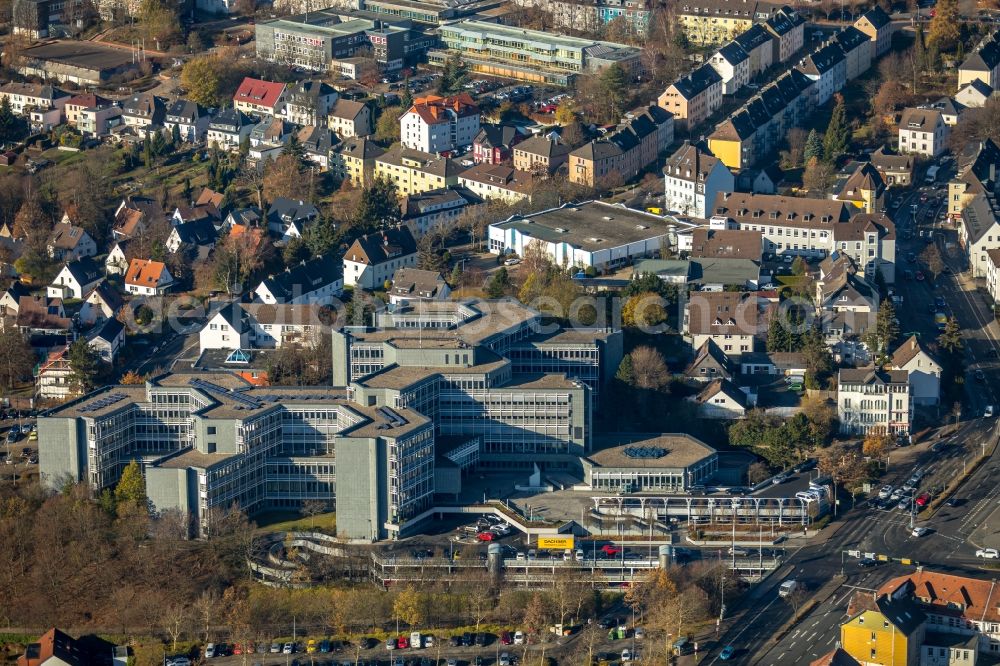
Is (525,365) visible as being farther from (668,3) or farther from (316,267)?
(668,3)

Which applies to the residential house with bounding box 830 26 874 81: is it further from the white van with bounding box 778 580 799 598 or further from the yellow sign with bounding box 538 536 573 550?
the white van with bounding box 778 580 799 598

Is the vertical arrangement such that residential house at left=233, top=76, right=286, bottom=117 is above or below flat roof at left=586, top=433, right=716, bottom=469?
above

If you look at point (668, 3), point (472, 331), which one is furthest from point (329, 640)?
point (668, 3)

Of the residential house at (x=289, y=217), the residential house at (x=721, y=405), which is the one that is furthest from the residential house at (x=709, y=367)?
the residential house at (x=289, y=217)

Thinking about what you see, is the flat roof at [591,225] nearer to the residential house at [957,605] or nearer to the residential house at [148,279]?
the residential house at [148,279]

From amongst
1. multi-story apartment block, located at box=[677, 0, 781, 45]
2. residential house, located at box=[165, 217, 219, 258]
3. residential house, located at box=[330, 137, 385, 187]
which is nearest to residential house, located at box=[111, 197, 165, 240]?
residential house, located at box=[165, 217, 219, 258]

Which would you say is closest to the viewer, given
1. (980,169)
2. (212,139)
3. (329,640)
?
(329,640)

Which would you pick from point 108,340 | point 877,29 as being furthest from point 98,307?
point 877,29
